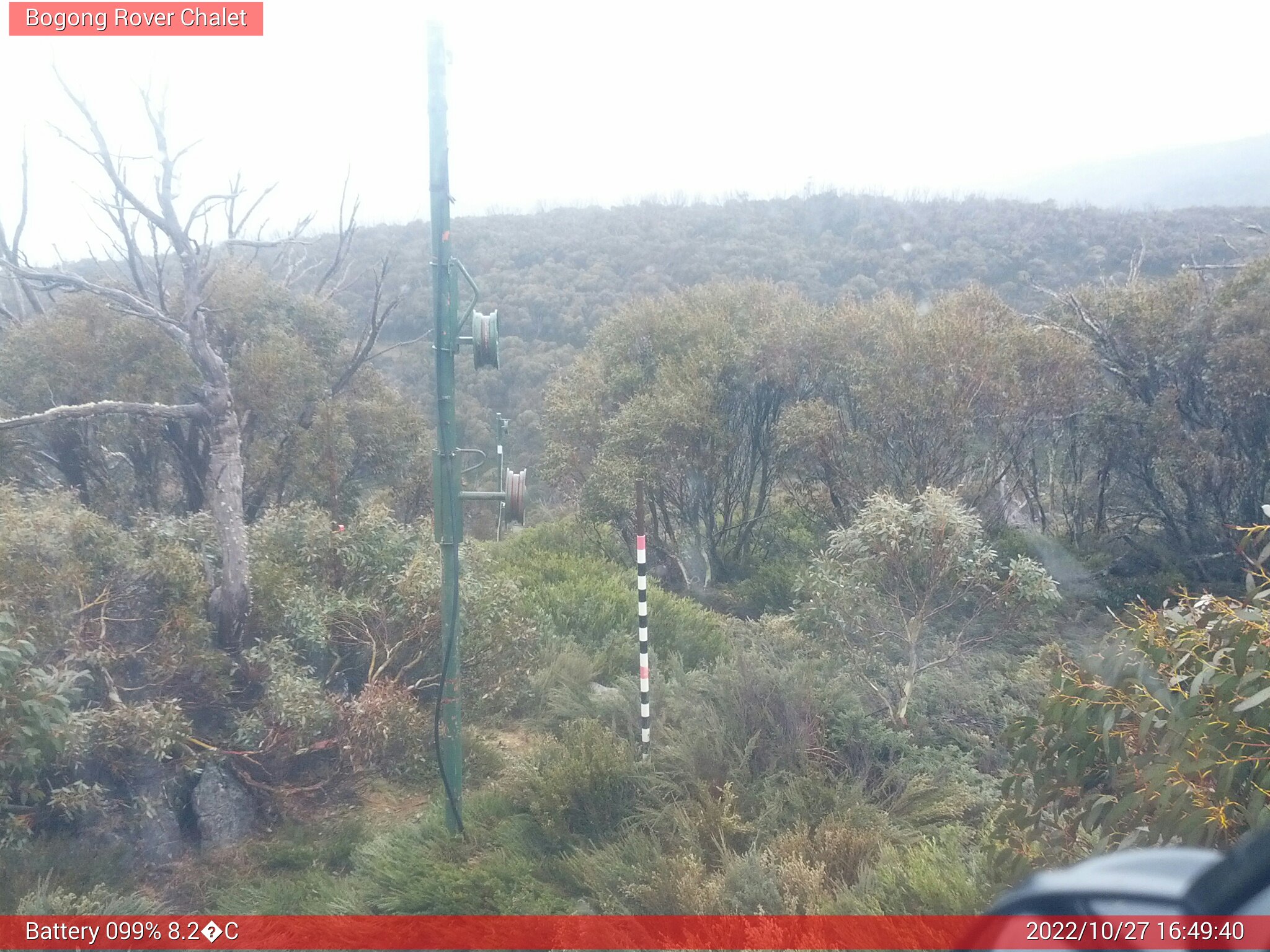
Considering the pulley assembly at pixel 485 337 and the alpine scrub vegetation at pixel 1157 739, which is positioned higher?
the pulley assembly at pixel 485 337

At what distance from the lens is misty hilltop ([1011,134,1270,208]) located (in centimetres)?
1524

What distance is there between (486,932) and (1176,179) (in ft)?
66.1

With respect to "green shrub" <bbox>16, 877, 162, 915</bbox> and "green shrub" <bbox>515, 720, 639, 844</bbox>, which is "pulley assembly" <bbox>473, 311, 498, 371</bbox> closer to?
"green shrub" <bbox>515, 720, 639, 844</bbox>

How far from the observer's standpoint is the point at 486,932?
4047 millimetres

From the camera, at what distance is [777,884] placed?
388cm

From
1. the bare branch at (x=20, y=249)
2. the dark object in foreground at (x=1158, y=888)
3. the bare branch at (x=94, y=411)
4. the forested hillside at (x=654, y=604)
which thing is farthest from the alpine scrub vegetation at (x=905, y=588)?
the bare branch at (x=20, y=249)

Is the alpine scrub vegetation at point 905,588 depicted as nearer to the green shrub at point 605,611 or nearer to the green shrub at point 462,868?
the green shrub at point 605,611

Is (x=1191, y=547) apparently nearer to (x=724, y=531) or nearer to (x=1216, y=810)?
(x=724, y=531)

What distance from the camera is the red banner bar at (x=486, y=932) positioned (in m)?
3.35

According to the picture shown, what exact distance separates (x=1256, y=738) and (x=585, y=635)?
633 cm

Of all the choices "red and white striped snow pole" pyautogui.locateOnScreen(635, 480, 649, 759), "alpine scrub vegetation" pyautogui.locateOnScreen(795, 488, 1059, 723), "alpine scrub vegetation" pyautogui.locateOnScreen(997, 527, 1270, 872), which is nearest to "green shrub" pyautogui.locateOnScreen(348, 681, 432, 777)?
"red and white striped snow pole" pyautogui.locateOnScreen(635, 480, 649, 759)

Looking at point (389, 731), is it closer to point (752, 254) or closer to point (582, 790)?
point (582, 790)

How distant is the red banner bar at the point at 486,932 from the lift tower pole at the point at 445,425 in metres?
0.84

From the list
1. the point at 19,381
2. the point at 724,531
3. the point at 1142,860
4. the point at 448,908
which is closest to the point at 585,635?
the point at 724,531
